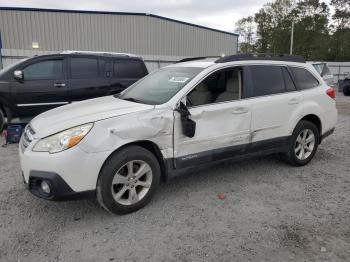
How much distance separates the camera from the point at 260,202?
12.1 feet

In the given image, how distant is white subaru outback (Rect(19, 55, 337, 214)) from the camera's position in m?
3.03

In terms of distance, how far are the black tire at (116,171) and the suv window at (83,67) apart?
14.8ft

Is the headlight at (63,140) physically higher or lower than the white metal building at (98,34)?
lower

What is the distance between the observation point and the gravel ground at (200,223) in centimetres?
274

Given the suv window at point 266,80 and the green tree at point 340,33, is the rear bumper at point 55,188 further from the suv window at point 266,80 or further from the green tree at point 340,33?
the green tree at point 340,33

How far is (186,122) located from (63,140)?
132 cm

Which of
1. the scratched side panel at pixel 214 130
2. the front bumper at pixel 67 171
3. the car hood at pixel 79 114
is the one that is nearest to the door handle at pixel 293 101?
the scratched side panel at pixel 214 130

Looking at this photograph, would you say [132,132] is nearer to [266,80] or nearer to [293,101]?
[266,80]

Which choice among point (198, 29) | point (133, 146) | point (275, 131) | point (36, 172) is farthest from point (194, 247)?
point (198, 29)

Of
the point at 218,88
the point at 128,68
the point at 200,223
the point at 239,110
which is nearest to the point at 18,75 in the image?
the point at 128,68

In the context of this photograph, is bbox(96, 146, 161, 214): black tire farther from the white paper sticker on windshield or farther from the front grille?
the white paper sticker on windshield

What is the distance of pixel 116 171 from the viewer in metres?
3.17

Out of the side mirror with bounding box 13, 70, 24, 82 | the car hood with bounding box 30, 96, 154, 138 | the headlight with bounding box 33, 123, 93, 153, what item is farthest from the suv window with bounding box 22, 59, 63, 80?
the headlight with bounding box 33, 123, 93, 153

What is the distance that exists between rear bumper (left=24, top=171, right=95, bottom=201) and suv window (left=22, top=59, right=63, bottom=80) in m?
4.32
